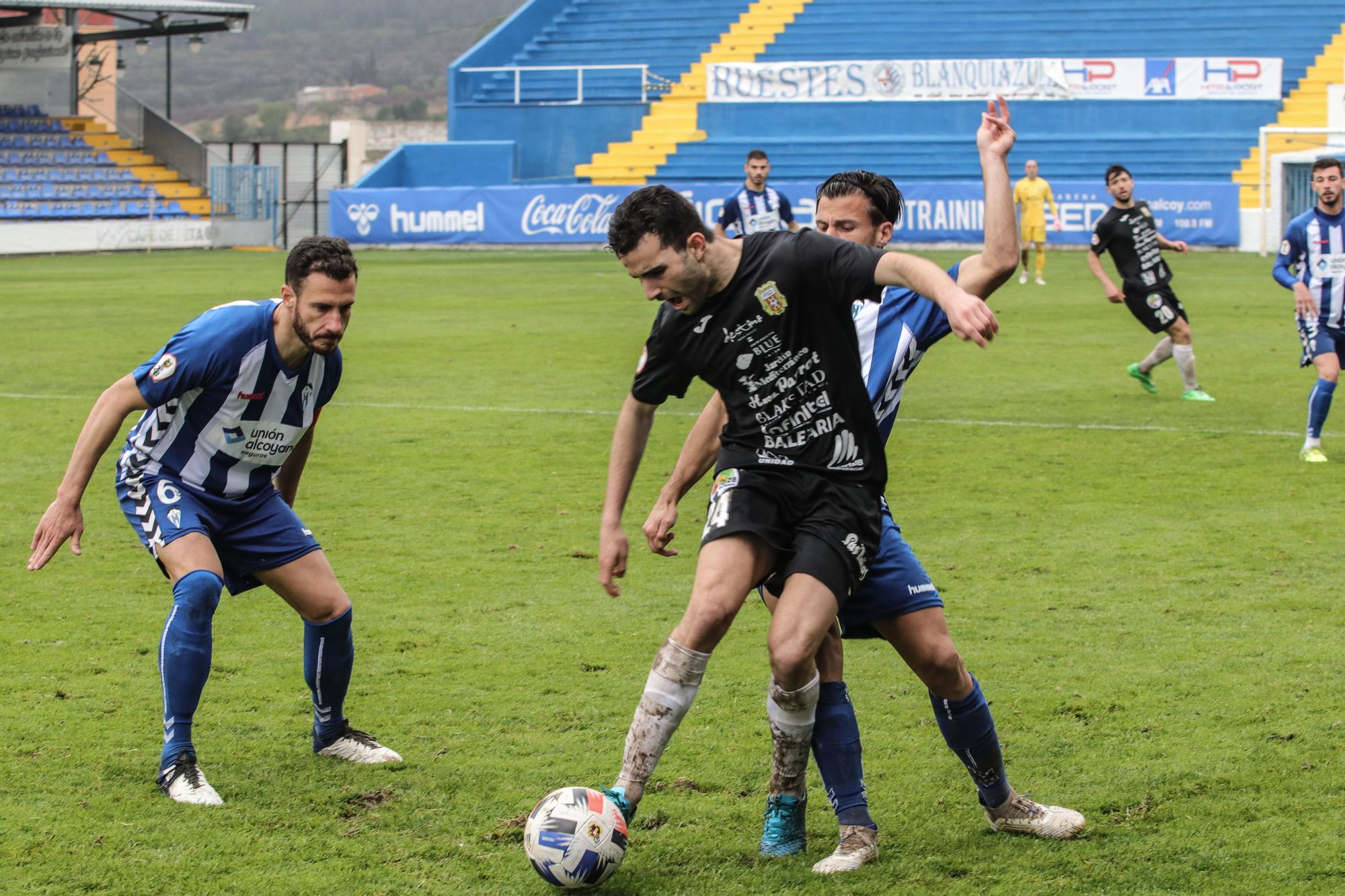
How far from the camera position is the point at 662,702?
4.00m

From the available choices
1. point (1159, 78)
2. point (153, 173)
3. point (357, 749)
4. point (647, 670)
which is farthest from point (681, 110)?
point (357, 749)

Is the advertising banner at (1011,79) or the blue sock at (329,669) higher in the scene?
the advertising banner at (1011,79)

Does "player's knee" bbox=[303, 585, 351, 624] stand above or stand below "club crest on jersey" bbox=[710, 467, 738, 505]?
below

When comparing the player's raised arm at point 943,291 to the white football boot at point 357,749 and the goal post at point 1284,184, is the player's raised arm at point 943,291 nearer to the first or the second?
the white football boot at point 357,749

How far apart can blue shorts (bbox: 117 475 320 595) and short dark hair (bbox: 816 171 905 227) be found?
6.70 ft

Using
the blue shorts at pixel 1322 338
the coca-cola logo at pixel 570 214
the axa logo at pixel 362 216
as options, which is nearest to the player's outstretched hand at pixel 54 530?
the blue shorts at pixel 1322 338

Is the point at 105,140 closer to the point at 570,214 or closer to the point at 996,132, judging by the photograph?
the point at 570,214

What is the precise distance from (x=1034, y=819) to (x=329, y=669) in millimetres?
2279

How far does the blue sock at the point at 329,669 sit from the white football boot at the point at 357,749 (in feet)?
0.07

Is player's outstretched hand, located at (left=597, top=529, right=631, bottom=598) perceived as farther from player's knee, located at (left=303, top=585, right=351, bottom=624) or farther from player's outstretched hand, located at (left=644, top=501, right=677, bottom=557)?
player's knee, located at (left=303, top=585, right=351, bottom=624)

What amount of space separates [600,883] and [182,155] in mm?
45114

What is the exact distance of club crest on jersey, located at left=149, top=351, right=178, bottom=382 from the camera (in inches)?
185

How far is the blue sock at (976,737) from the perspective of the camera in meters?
4.29

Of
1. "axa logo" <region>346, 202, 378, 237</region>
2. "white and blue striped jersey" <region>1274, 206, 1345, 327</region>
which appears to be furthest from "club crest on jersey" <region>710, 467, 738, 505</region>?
"axa logo" <region>346, 202, 378, 237</region>
